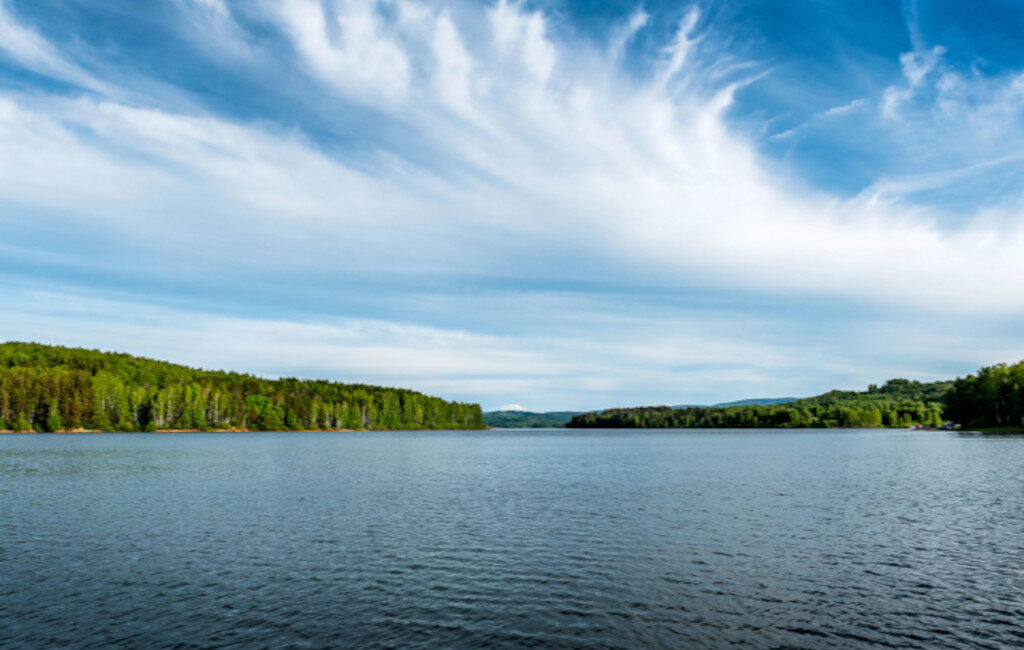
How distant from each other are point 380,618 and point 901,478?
72.5 meters

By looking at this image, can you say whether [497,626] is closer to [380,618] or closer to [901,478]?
[380,618]

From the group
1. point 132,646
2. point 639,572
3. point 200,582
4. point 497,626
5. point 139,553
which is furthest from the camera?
point 139,553

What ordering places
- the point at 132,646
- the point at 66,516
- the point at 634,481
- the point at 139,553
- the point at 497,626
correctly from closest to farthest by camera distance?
the point at 132,646 < the point at 497,626 < the point at 139,553 < the point at 66,516 < the point at 634,481

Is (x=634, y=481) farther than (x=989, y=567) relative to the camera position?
Yes


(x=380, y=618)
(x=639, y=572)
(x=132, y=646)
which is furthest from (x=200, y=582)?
(x=639, y=572)

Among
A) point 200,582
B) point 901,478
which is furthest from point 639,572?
point 901,478

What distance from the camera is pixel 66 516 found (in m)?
44.7

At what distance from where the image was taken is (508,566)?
3234 centimetres

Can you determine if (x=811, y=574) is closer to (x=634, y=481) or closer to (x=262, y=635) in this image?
(x=262, y=635)

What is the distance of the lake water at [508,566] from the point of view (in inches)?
909

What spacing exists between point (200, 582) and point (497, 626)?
15263mm

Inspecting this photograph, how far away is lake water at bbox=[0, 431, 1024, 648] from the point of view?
75.7 feet

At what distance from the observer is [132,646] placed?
21234 mm

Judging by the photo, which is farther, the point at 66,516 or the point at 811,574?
the point at 66,516
